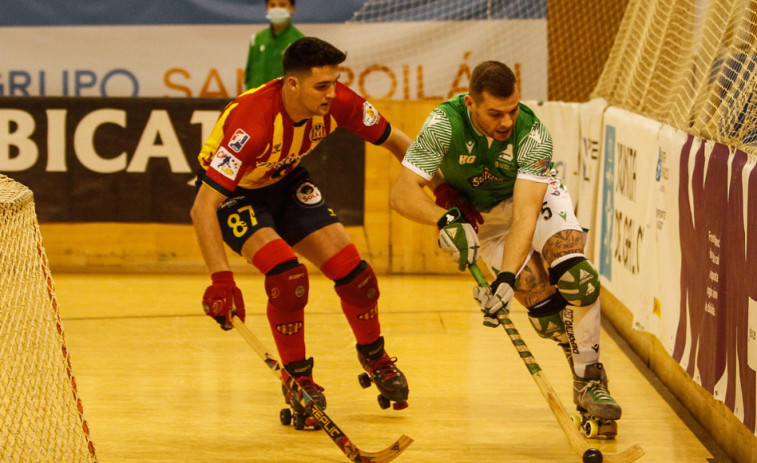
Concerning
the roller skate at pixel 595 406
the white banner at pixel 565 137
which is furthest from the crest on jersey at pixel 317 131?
the white banner at pixel 565 137

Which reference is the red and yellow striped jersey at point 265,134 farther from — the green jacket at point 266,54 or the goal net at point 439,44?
the goal net at point 439,44

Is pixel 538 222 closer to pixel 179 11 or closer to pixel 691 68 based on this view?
pixel 691 68

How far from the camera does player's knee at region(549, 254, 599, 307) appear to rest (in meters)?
4.17

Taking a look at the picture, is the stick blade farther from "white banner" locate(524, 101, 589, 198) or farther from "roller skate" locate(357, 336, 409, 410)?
"white banner" locate(524, 101, 589, 198)

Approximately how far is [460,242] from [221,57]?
481 centimetres

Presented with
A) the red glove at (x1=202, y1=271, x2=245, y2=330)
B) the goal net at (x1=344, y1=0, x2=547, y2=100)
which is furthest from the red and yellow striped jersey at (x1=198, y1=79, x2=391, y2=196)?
the goal net at (x1=344, y1=0, x2=547, y2=100)

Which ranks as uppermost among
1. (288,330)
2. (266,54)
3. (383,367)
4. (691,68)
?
(266,54)

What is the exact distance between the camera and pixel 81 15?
8.25 m

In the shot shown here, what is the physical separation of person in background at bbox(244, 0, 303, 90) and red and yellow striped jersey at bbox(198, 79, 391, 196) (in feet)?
10.5

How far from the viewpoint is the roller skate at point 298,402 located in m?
4.37

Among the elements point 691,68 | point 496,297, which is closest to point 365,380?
point 496,297

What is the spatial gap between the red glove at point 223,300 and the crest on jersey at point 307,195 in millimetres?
733

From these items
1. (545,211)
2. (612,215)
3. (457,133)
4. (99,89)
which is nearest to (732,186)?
(545,211)

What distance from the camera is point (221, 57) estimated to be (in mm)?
8250
